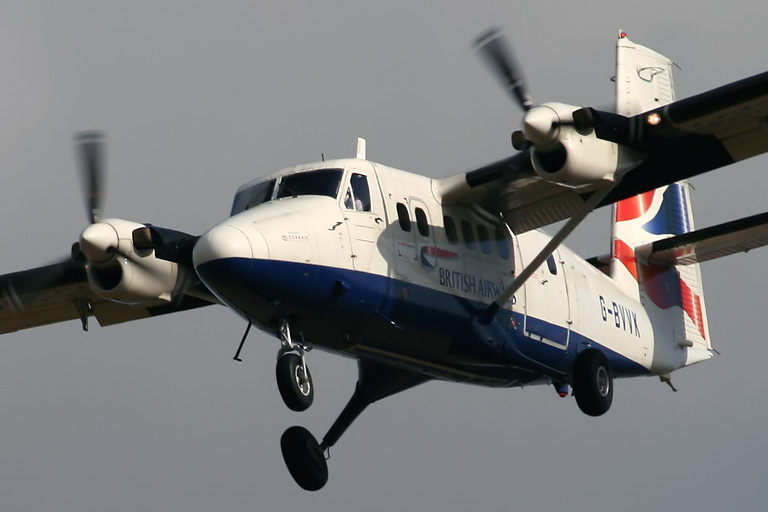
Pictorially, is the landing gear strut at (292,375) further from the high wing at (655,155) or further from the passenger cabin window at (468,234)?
the high wing at (655,155)

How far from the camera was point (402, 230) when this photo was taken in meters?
16.5

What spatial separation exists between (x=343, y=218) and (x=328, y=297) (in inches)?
35.6

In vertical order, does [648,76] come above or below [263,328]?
above

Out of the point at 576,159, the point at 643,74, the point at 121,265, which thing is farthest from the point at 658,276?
the point at 121,265

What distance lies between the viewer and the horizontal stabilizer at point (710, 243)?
61.4 feet

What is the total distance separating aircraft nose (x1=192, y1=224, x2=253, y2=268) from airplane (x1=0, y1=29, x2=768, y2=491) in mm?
21

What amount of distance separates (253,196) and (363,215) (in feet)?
4.12

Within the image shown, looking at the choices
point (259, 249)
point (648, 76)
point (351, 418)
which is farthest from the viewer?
point (648, 76)

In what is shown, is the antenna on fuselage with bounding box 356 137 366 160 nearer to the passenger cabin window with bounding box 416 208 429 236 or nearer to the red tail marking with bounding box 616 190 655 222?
the passenger cabin window with bounding box 416 208 429 236

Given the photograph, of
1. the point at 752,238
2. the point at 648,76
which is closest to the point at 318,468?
the point at 752,238

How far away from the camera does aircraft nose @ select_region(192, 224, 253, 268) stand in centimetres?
1483

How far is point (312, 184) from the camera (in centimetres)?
1619

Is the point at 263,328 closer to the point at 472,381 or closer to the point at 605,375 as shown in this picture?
the point at 472,381

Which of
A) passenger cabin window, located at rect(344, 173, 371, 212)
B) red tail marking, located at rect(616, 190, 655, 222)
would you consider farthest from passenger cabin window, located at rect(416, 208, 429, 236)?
red tail marking, located at rect(616, 190, 655, 222)
